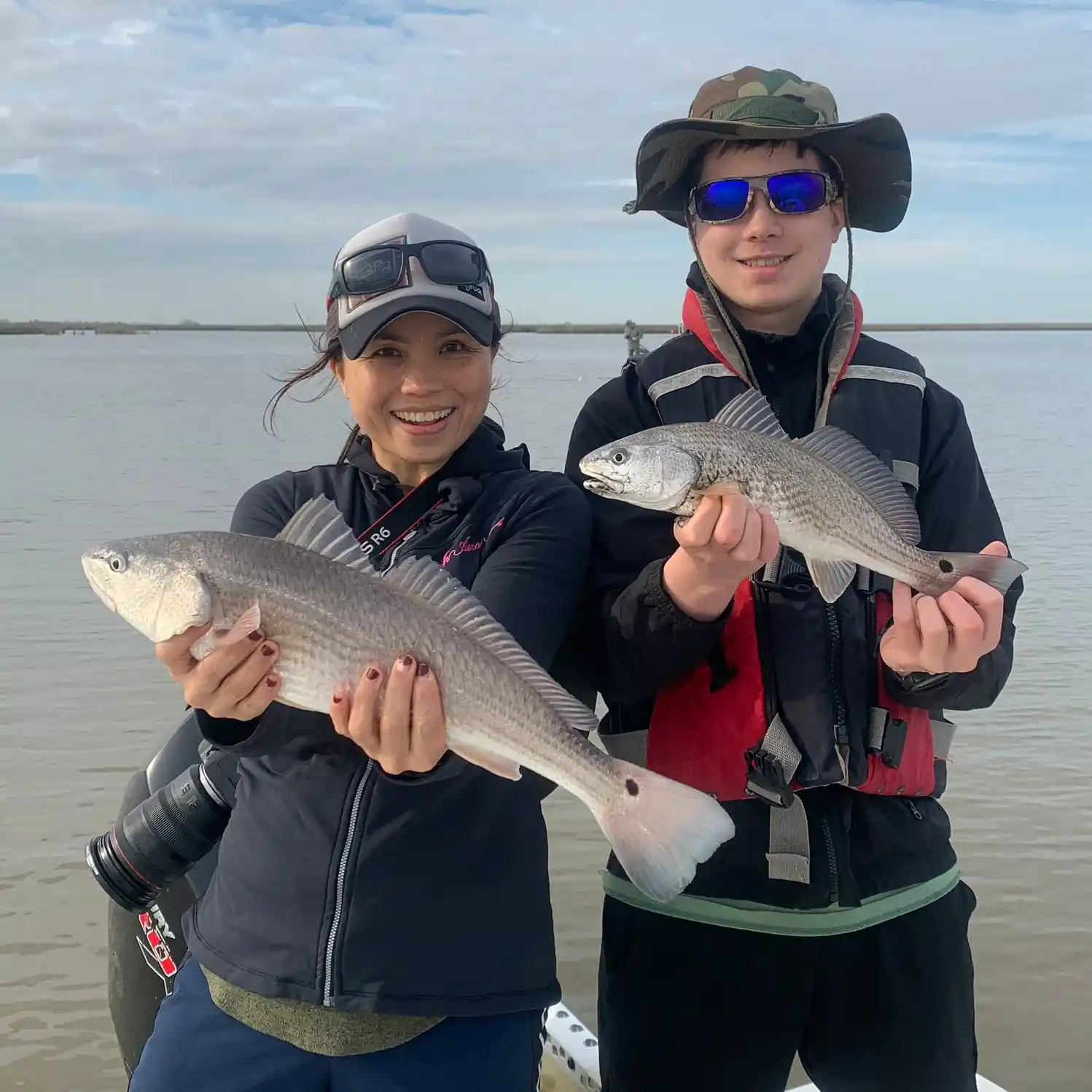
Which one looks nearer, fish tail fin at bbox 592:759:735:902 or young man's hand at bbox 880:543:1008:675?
fish tail fin at bbox 592:759:735:902

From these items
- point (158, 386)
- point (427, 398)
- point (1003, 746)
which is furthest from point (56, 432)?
point (427, 398)

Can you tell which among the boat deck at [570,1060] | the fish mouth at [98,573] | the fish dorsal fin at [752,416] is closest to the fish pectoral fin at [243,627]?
the fish mouth at [98,573]

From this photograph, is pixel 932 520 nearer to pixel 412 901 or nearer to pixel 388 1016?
pixel 412 901

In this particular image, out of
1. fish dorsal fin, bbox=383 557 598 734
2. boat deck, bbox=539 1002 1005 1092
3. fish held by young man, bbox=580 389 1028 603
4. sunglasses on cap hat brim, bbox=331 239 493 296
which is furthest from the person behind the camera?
boat deck, bbox=539 1002 1005 1092

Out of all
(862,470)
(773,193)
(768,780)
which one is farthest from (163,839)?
(773,193)

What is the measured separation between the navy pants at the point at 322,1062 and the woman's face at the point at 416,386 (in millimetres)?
1770

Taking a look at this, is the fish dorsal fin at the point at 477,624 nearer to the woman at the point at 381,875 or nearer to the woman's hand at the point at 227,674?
the woman at the point at 381,875

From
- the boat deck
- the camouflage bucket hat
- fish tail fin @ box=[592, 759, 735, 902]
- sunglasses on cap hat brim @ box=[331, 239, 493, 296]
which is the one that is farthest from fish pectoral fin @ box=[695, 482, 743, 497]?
the boat deck

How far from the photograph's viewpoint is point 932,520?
11.3 ft

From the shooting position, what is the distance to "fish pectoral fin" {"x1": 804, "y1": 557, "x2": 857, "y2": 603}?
319 centimetres

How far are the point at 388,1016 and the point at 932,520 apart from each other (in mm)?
2321

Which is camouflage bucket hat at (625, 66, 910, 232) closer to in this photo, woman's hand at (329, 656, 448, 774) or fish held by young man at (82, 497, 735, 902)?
fish held by young man at (82, 497, 735, 902)

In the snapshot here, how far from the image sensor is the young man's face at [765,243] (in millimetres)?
3369

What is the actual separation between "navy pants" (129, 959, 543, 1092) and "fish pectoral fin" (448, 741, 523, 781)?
0.70m
